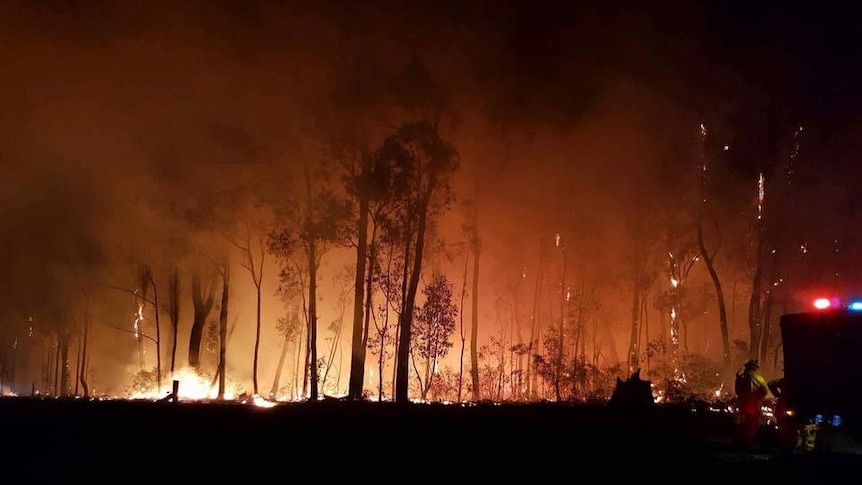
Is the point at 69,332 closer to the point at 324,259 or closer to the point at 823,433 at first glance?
the point at 324,259

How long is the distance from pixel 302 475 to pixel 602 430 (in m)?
9.33

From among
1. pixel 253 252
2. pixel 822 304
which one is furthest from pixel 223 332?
pixel 822 304

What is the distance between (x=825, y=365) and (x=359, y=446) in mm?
8637

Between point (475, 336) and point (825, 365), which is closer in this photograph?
point (825, 365)

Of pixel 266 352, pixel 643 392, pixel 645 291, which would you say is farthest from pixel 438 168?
pixel 266 352

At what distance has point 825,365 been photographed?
11.0 metres

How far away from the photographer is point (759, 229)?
36.9 meters

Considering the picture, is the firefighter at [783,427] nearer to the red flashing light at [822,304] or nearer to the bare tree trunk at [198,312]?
the red flashing light at [822,304]

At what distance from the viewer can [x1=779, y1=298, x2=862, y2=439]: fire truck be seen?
10.7 meters

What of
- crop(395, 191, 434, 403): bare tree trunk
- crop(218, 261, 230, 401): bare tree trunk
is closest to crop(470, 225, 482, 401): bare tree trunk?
crop(395, 191, 434, 403): bare tree trunk

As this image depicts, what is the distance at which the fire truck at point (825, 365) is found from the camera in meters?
10.7

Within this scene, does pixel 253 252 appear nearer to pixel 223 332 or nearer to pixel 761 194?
pixel 223 332

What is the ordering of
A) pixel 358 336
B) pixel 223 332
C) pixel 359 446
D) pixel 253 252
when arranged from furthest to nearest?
1. pixel 253 252
2. pixel 223 332
3. pixel 358 336
4. pixel 359 446

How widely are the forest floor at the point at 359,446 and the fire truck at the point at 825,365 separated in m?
0.90
